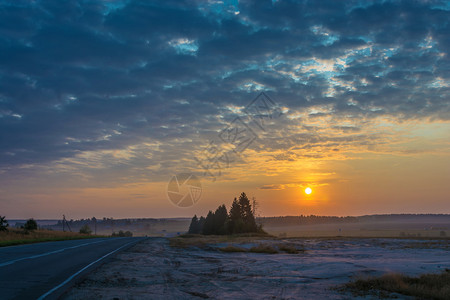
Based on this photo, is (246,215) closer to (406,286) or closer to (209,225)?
(209,225)

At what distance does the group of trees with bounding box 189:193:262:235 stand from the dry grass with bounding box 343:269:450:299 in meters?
69.8

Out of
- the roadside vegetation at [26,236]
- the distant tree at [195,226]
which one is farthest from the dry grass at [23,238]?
the distant tree at [195,226]

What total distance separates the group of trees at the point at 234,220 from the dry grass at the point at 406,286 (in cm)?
6975

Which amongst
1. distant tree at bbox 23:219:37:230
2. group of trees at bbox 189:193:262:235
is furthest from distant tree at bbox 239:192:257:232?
distant tree at bbox 23:219:37:230

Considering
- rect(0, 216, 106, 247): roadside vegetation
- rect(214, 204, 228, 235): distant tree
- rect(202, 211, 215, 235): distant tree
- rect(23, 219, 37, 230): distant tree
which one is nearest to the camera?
rect(0, 216, 106, 247): roadside vegetation

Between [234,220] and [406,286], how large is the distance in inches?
2936

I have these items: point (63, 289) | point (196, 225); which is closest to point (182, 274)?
point (63, 289)

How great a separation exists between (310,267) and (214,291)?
8.26 m

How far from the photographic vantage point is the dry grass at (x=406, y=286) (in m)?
10.4

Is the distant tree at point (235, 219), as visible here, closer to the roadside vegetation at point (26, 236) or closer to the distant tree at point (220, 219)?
the distant tree at point (220, 219)

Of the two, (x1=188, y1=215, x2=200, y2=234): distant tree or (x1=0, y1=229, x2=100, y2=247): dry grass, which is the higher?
(x1=0, y1=229, x2=100, y2=247): dry grass

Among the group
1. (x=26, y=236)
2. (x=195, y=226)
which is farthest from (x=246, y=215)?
(x=26, y=236)

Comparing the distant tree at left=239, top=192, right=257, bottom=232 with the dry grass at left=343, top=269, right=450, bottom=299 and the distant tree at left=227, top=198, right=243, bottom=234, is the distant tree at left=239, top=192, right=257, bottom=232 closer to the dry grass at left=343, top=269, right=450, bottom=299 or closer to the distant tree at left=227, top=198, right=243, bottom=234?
the distant tree at left=227, top=198, right=243, bottom=234

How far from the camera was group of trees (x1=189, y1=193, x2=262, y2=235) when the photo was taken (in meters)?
82.4
